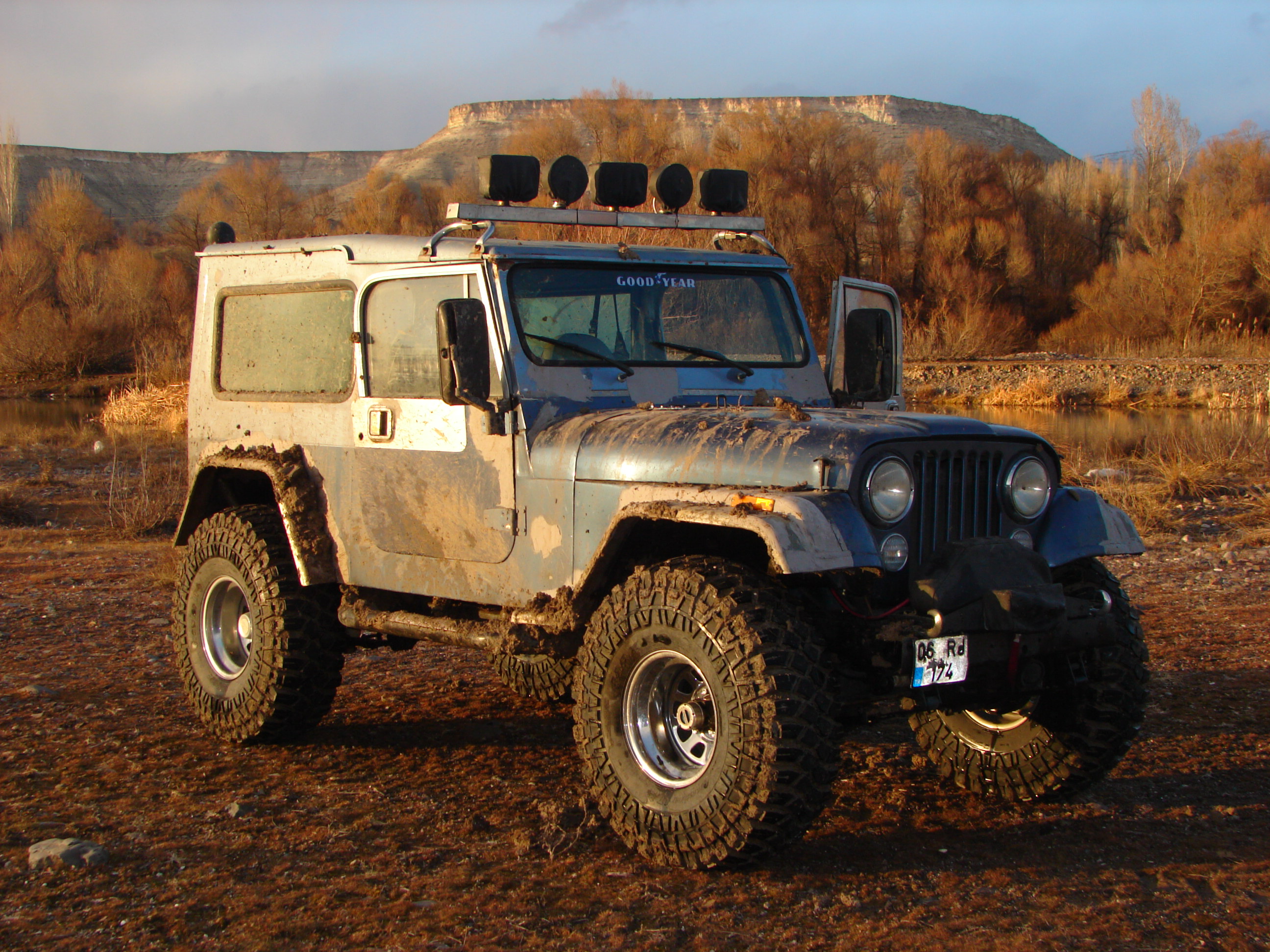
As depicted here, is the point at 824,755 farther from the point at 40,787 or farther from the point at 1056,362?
the point at 1056,362

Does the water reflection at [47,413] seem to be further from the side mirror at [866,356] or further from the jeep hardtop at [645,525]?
the side mirror at [866,356]

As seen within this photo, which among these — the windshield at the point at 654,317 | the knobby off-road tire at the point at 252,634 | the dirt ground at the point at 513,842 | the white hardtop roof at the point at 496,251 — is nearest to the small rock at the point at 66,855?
the dirt ground at the point at 513,842

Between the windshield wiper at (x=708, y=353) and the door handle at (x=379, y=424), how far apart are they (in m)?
1.15

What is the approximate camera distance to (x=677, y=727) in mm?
4051

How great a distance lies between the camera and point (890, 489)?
385cm

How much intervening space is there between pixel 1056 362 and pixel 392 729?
29272mm

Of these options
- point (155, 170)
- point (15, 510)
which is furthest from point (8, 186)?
point (15, 510)

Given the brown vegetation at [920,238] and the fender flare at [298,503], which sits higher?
the brown vegetation at [920,238]

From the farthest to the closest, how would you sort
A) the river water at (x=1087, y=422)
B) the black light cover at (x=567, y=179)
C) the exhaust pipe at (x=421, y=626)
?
the river water at (x=1087, y=422)
the black light cover at (x=567, y=179)
the exhaust pipe at (x=421, y=626)

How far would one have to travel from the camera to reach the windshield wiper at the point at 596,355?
4797 millimetres

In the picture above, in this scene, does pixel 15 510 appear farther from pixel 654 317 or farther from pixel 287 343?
pixel 654 317

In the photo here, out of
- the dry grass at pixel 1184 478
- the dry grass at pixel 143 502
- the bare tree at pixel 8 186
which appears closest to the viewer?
the dry grass at pixel 1184 478

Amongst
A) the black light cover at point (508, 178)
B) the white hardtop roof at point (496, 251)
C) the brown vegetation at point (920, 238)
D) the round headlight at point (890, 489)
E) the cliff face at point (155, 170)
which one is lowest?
the round headlight at point (890, 489)

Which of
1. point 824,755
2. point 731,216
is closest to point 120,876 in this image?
point 824,755
